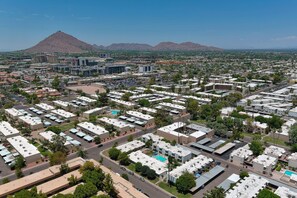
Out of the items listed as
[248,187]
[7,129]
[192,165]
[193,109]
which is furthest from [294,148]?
[7,129]

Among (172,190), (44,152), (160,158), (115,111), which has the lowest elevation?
(172,190)

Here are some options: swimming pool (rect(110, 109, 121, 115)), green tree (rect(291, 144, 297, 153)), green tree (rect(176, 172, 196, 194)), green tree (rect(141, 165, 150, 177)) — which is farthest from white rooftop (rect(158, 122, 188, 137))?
green tree (rect(291, 144, 297, 153))

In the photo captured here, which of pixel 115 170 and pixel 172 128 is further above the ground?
pixel 172 128

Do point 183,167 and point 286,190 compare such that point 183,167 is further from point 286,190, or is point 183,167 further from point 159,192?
point 286,190

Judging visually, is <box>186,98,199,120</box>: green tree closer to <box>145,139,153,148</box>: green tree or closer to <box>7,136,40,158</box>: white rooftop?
<box>145,139,153,148</box>: green tree

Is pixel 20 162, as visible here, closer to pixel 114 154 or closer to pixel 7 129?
pixel 114 154

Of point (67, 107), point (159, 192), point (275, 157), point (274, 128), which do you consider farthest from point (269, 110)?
point (67, 107)
